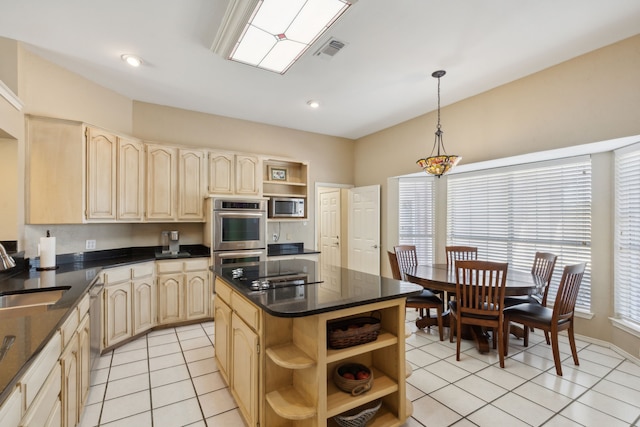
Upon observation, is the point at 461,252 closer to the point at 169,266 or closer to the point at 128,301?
the point at 169,266

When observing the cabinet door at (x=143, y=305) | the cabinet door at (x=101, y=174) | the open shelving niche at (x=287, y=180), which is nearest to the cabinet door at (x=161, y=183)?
the cabinet door at (x=101, y=174)

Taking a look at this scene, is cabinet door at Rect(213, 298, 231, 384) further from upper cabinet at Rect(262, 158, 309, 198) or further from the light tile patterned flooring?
upper cabinet at Rect(262, 158, 309, 198)

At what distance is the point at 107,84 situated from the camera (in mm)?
3396

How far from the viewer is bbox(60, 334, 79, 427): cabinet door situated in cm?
156

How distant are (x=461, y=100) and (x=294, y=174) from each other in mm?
2777

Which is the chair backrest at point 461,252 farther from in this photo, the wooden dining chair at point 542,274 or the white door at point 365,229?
the white door at point 365,229

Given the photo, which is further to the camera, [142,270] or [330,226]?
[330,226]

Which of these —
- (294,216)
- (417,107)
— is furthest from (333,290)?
(417,107)

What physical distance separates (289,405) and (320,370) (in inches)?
11.8

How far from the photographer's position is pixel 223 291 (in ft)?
7.74

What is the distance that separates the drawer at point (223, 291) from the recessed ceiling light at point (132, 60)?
7.70 feet

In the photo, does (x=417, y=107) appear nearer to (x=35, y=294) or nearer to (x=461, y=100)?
(x=461, y=100)

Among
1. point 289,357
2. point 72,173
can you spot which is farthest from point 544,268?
point 72,173

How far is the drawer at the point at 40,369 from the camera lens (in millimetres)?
1069
